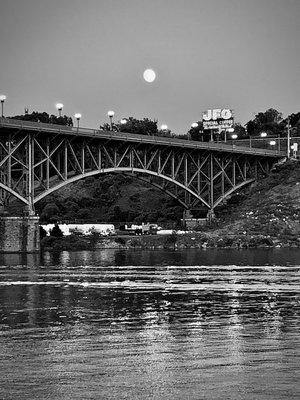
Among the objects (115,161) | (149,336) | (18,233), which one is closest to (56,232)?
(115,161)

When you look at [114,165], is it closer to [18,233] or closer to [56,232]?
[56,232]

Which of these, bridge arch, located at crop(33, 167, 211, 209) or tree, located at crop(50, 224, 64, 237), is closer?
bridge arch, located at crop(33, 167, 211, 209)

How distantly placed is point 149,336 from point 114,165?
93707mm

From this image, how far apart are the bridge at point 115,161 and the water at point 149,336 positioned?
4099 centimetres

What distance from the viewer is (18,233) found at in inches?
4596

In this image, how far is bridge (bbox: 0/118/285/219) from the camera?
116500mm

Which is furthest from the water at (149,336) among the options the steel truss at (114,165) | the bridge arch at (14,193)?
the steel truss at (114,165)

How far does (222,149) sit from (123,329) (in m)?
124

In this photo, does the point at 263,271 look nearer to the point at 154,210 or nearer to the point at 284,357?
the point at 284,357

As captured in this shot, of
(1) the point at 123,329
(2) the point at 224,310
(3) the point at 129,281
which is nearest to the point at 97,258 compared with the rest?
(3) the point at 129,281

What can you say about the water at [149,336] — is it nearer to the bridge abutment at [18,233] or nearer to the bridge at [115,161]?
the bridge abutment at [18,233]

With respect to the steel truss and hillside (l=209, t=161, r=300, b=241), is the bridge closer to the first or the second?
the steel truss

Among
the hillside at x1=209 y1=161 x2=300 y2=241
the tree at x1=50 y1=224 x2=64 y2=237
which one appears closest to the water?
the tree at x1=50 y1=224 x2=64 y2=237

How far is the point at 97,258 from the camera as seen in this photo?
354ft
